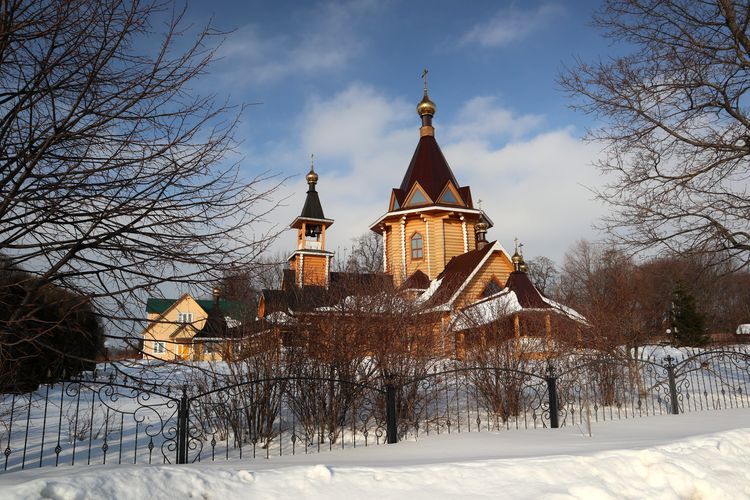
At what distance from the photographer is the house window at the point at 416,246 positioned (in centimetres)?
2727

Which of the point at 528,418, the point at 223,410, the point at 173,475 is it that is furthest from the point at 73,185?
the point at 528,418

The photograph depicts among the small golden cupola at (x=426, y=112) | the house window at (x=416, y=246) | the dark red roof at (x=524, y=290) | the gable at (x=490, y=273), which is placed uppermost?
the small golden cupola at (x=426, y=112)

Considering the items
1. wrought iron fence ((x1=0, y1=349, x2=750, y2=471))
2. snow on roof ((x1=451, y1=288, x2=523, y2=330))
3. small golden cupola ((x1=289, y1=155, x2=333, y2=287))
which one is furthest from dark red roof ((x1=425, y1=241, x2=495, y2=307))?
wrought iron fence ((x1=0, y1=349, x2=750, y2=471))

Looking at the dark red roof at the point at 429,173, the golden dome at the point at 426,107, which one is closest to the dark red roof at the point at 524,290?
the dark red roof at the point at 429,173

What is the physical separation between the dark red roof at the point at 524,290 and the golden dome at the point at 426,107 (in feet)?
42.4

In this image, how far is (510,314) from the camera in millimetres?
10359

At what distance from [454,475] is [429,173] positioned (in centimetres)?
2465

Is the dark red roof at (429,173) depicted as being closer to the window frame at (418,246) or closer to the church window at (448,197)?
the church window at (448,197)

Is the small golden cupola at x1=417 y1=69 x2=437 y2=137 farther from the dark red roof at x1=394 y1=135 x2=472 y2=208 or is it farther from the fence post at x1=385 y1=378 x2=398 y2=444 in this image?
the fence post at x1=385 y1=378 x2=398 y2=444

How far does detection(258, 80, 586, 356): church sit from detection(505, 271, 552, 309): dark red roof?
0.04m

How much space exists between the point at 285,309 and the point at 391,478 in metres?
3.94

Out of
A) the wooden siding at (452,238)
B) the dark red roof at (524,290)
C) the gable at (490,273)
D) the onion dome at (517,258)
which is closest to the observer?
the dark red roof at (524,290)

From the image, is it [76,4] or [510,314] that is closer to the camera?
[76,4]

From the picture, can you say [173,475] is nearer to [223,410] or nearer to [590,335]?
[223,410]
